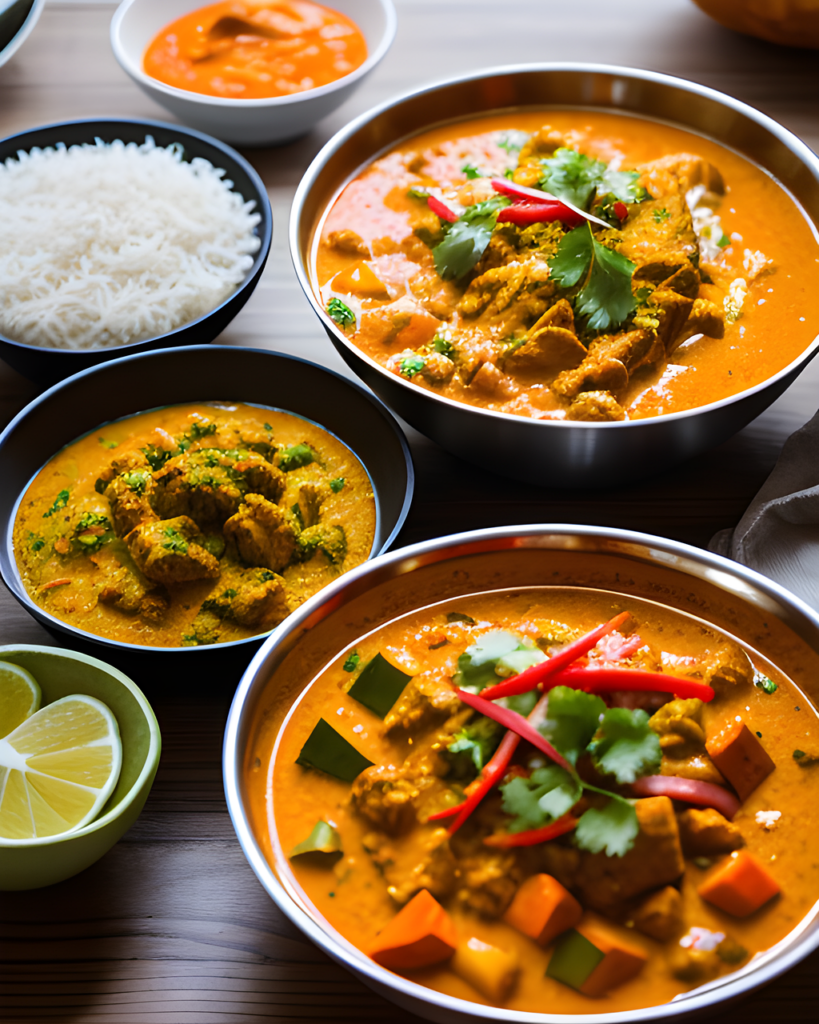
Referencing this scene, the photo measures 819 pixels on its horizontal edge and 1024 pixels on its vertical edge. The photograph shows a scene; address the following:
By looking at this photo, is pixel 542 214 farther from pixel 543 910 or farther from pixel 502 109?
pixel 543 910

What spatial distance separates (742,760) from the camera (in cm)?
131

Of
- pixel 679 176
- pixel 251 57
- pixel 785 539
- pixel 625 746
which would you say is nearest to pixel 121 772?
pixel 625 746

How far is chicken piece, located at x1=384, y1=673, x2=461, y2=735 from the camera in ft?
4.45

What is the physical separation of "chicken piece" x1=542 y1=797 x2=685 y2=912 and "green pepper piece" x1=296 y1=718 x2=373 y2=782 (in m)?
0.31

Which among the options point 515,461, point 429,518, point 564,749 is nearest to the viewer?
point 564,749

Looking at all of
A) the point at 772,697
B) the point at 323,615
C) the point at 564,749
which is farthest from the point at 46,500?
the point at 772,697

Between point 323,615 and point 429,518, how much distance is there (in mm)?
590

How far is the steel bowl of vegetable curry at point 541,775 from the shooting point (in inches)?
46.1

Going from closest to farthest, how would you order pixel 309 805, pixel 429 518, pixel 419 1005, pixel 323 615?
pixel 419 1005 → pixel 309 805 → pixel 323 615 → pixel 429 518

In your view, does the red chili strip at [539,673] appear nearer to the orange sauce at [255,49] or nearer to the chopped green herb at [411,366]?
the chopped green herb at [411,366]

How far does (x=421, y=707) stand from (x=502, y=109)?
1.91m

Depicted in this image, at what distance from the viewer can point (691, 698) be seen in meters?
1.37

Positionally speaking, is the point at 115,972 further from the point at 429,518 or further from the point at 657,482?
the point at 657,482

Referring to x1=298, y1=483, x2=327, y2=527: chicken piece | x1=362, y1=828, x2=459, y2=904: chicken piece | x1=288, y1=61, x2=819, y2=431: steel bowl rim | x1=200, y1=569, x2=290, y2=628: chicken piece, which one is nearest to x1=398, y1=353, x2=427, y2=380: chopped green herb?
x1=288, y1=61, x2=819, y2=431: steel bowl rim
